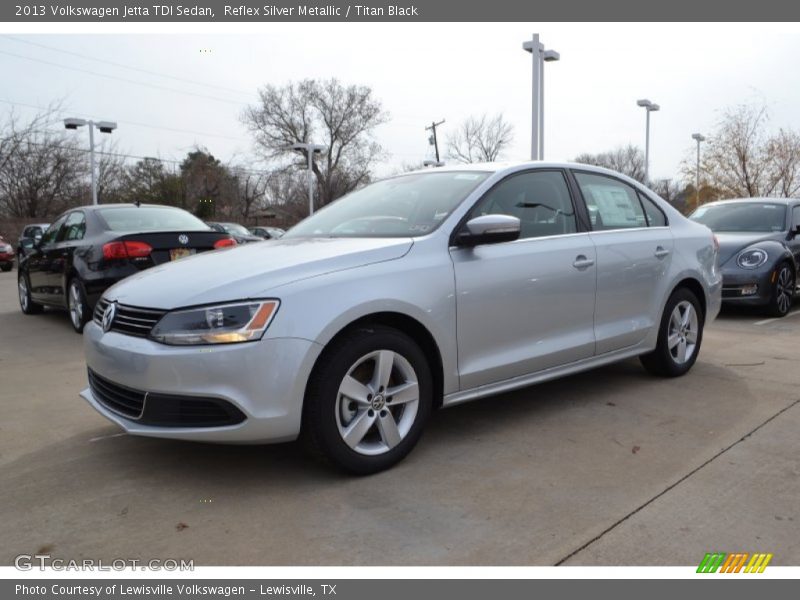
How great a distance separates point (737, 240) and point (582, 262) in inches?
210

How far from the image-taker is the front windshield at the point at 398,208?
3.64 meters

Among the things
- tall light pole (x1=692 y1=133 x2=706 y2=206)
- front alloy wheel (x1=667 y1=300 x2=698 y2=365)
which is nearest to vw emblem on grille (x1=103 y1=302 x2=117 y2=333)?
front alloy wheel (x1=667 y1=300 x2=698 y2=365)

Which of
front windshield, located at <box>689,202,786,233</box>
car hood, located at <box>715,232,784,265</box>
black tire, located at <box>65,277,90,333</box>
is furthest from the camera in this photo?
front windshield, located at <box>689,202,786,233</box>

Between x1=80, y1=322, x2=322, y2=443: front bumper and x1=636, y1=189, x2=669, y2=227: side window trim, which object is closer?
x1=80, y1=322, x2=322, y2=443: front bumper

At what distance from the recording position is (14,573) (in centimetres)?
235

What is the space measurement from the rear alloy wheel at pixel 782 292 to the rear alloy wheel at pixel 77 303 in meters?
7.76

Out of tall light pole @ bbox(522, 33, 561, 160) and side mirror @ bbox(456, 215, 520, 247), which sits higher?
tall light pole @ bbox(522, 33, 561, 160)

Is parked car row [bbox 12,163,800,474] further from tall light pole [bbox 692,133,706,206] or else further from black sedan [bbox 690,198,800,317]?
tall light pole [bbox 692,133,706,206]

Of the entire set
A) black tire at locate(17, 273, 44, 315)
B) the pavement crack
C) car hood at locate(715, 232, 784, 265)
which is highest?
car hood at locate(715, 232, 784, 265)

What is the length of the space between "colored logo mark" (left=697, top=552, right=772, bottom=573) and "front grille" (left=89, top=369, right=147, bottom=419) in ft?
7.68

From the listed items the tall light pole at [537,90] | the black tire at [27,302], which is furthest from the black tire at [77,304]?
the tall light pole at [537,90]

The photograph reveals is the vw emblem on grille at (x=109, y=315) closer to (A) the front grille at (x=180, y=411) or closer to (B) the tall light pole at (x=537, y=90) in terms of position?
(A) the front grille at (x=180, y=411)

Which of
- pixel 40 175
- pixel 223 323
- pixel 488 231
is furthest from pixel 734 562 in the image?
pixel 40 175

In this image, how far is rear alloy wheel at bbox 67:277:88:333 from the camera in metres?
6.91
